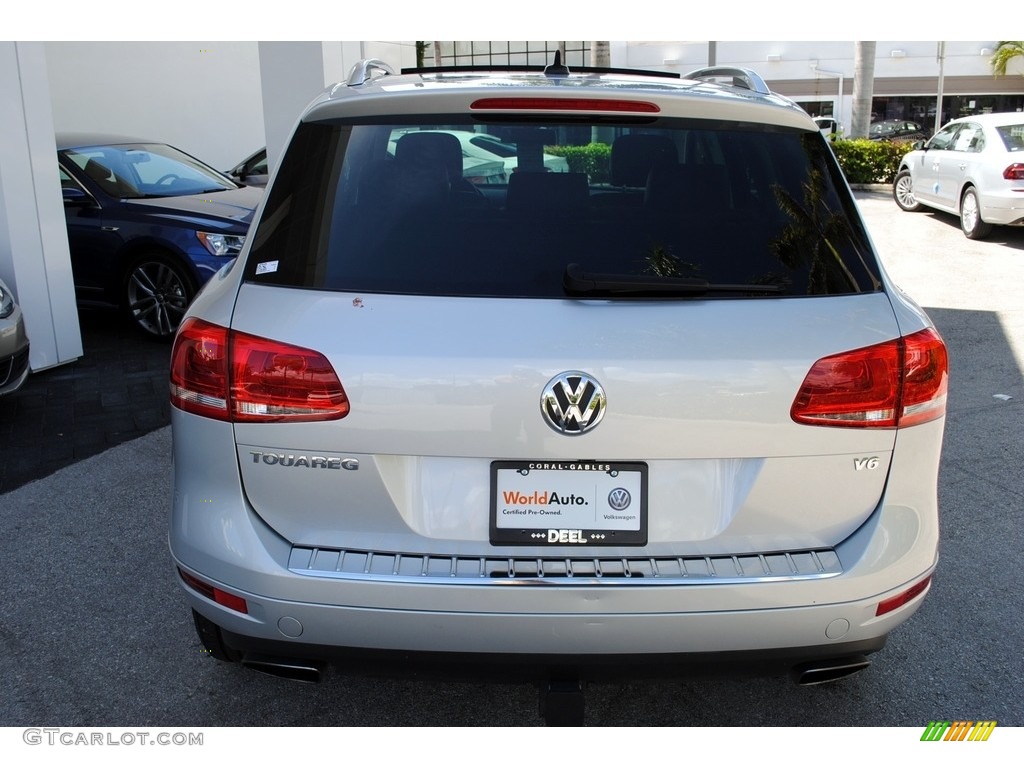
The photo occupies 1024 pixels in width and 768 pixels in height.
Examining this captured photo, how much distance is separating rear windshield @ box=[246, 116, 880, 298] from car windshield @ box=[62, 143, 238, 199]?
6.38m

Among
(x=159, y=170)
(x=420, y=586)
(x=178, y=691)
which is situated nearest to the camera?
(x=420, y=586)

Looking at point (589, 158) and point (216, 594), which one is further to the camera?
point (589, 158)

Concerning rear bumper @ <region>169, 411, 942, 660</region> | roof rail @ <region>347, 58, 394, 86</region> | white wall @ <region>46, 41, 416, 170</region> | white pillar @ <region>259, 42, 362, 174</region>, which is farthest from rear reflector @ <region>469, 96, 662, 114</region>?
white wall @ <region>46, 41, 416, 170</region>

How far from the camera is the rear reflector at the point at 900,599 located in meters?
2.50

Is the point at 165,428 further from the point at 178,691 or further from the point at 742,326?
the point at 742,326

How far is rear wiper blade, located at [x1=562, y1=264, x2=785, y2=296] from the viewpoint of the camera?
7.89 ft

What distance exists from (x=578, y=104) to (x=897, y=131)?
35.5 m

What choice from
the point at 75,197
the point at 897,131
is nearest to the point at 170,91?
the point at 75,197

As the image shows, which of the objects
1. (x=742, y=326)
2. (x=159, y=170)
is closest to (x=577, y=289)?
(x=742, y=326)

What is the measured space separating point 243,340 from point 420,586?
75 centimetres

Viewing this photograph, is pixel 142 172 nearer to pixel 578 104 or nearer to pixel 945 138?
pixel 578 104

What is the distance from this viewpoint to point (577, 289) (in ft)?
7.87

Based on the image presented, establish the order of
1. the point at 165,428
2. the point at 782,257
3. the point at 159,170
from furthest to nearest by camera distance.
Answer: the point at 159,170 → the point at 165,428 → the point at 782,257

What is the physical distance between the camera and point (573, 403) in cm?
230
